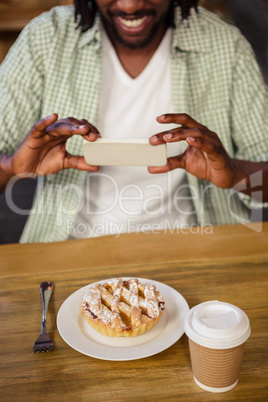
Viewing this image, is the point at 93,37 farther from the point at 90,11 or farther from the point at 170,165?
the point at 170,165

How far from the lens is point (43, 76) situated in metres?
1.74

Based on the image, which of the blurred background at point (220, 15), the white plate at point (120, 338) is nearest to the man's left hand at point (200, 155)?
the white plate at point (120, 338)

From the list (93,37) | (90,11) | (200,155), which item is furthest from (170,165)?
(90,11)

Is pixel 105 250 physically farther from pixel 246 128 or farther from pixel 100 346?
pixel 246 128

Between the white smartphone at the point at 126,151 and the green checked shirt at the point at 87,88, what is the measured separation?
50 cm

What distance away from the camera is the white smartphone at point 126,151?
3.86 ft

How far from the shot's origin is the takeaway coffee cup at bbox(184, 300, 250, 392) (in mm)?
758

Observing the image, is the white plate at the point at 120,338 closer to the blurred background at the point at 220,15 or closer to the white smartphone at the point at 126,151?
the white smartphone at the point at 126,151

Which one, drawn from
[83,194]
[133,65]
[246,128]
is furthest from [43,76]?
[246,128]

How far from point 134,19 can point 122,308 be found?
1.06m

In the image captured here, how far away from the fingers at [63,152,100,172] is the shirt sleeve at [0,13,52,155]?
1.07 ft

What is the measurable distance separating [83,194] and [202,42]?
2.30 feet

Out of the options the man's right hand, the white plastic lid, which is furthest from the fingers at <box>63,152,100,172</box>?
the white plastic lid

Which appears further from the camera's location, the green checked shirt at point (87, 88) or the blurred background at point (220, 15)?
the blurred background at point (220, 15)
